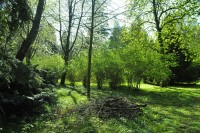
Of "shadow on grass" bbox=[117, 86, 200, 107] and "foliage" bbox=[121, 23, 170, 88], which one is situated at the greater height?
"foliage" bbox=[121, 23, 170, 88]

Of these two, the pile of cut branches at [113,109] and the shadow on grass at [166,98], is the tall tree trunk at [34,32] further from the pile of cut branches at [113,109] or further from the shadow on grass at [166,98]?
the shadow on grass at [166,98]

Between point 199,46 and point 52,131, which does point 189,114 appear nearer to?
point 52,131

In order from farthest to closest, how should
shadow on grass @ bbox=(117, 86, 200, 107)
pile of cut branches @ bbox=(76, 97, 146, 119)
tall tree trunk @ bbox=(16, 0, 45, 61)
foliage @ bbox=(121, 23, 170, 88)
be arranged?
foliage @ bbox=(121, 23, 170, 88)
shadow on grass @ bbox=(117, 86, 200, 107)
tall tree trunk @ bbox=(16, 0, 45, 61)
pile of cut branches @ bbox=(76, 97, 146, 119)

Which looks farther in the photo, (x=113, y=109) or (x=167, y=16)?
(x=167, y=16)

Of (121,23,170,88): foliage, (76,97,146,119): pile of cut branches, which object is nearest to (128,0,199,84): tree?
(121,23,170,88): foliage

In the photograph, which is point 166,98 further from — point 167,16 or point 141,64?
point 167,16

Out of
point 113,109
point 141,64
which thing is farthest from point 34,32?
point 141,64

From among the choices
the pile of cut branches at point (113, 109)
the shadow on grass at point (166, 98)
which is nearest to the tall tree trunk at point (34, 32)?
the pile of cut branches at point (113, 109)

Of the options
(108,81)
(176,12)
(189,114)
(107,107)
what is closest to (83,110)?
(107,107)

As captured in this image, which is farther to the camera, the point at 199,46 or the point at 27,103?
the point at 199,46

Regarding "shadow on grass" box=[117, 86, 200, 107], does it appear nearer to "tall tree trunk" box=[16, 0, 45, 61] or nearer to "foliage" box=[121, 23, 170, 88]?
"foliage" box=[121, 23, 170, 88]

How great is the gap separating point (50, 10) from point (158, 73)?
16.6 metres

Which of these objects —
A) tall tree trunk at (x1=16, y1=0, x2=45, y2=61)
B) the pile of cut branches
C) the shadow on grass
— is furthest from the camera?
the shadow on grass

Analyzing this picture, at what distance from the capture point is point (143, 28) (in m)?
24.3
